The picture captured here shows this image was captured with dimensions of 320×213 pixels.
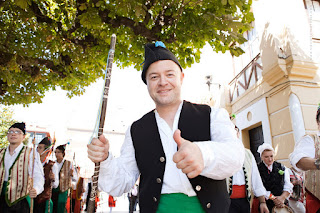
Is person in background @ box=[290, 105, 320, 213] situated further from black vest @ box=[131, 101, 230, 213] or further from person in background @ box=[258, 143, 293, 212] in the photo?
person in background @ box=[258, 143, 293, 212]

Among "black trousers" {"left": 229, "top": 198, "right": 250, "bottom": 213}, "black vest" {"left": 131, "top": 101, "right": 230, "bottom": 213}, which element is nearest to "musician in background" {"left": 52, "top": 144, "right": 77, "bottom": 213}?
"black trousers" {"left": 229, "top": 198, "right": 250, "bottom": 213}

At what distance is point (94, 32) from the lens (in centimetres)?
548

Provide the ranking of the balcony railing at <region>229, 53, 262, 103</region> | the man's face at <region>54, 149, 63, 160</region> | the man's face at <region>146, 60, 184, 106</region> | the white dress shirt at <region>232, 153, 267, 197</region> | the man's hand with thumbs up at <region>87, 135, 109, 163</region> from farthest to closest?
the balcony railing at <region>229, 53, 262, 103</region> < the man's face at <region>54, 149, 63, 160</region> < the white dress shirt at <region>232, 153, 267, 197</region> < the man's face at <region>146, 60, 184, 106</region> < the man's hand with thumbs up at <region>87, 135, 109, 163</region>

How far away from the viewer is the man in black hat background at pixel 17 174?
12.7 feet

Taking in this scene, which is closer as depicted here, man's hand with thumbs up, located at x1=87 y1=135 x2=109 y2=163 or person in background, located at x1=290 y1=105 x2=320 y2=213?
man's hand with thumbs up, located at x1=87 y1=135 x2=109 y2=163

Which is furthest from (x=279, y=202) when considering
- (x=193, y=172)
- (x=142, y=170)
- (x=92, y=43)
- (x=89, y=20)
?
(x=92, y=43)

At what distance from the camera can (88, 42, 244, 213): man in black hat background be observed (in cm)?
129

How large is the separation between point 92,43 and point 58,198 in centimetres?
412

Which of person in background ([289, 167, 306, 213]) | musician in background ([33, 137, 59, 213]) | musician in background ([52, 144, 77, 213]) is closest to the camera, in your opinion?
person in background ([289, 167, 306, 213])

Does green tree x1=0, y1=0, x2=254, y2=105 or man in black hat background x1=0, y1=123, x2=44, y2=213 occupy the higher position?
green tree x1=0, y1=0, x2=254, y2=105

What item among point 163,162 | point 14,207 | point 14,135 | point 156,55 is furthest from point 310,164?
point 14,135

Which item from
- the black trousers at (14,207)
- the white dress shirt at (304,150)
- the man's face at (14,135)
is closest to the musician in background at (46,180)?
the black trousers at (14,207)

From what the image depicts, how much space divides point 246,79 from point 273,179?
16.9 ft

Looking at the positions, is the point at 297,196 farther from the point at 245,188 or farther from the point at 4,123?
the point at 4,123
